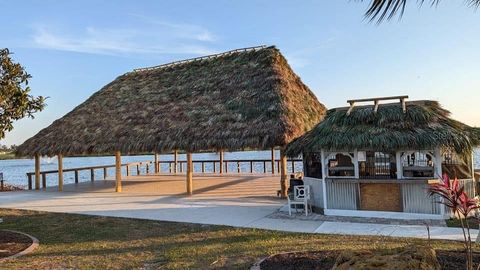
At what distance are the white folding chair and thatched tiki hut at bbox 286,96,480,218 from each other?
0.31m

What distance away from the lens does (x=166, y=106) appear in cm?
1495

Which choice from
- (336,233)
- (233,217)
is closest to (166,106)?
(233,217)

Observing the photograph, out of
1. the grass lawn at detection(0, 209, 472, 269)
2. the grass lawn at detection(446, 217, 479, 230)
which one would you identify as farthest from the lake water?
the grass lawn at detection(0, 209, 472, 269)

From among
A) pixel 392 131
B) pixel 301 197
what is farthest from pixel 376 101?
pixel 301 197

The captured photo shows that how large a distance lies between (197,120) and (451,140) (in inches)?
308

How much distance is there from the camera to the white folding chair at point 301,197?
30.1 feet

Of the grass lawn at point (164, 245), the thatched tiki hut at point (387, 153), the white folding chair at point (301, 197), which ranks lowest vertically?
the grass lawn at point (164, 245)

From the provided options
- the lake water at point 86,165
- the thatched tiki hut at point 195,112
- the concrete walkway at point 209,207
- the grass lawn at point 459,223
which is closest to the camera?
the grass lawn at point 459,223

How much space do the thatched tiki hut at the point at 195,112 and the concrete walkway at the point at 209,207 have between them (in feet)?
4.35

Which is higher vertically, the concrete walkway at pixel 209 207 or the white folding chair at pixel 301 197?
the white folding chair at pixel 301 197

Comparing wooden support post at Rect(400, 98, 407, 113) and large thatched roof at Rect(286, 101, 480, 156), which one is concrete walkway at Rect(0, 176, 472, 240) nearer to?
large thatched roof at Rect(286, 101, 480, 156)

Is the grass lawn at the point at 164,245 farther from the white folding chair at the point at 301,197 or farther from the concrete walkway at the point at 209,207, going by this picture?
the white folding chair at the point at 301,197

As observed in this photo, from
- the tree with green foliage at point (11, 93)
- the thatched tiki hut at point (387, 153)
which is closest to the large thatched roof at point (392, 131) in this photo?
the thatched tiki hut at point (387, 153)

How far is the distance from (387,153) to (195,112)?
7.07 m
